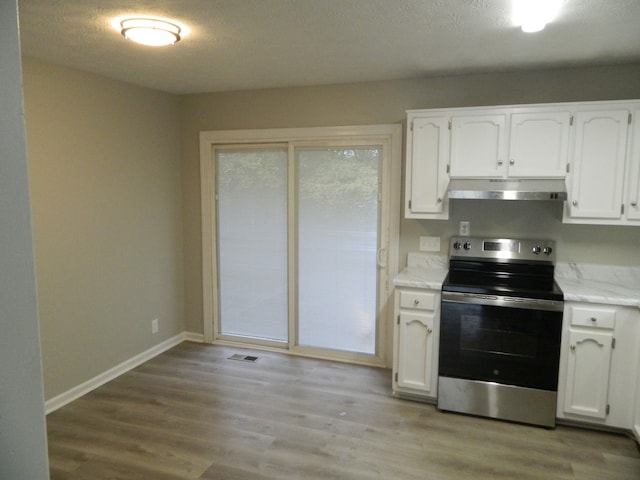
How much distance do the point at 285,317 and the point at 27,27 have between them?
299 centimetres

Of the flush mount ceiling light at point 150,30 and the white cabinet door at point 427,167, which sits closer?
the flush mount ceiling light at point 150,30

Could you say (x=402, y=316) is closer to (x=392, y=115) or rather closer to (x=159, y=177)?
(x=392, y=115)

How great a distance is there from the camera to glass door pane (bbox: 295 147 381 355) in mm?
3965

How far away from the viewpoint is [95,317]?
3.60 meters

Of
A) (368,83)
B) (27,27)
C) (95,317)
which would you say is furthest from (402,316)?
(27,27)

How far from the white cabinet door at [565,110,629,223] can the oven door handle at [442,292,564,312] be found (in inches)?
26.3

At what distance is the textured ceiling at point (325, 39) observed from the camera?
216 cm

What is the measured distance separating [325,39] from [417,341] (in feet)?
7.00

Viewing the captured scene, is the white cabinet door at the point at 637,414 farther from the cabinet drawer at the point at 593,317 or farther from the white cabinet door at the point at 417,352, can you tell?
the white cabinet door at the point at 417,352

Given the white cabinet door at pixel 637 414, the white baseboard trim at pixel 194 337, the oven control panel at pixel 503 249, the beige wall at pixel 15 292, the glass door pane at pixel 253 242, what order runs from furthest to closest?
the white baseboard trim at pixel 194 337
the glass door pane at pixel 253 242
the oven control panel at pixel 503 249
the white cabinet door at pixel 637 414
the beige wall at pixel 15 292

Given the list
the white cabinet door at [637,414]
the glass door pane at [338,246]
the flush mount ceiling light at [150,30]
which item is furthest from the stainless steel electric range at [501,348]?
the flush mount ceiling light at [150,30]

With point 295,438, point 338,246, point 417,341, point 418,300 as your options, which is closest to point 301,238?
point 338,246

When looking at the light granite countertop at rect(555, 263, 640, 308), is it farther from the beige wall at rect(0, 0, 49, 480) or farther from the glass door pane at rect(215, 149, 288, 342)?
the beige wall at rect(0, 0, 49, 480)

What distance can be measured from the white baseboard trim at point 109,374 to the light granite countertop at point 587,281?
242cm
